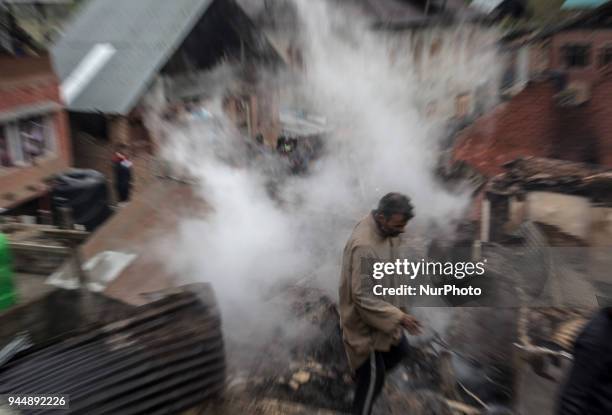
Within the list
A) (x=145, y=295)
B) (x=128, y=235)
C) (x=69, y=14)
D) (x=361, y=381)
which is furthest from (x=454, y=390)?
(x=69, y=14)

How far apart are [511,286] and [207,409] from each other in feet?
8.56

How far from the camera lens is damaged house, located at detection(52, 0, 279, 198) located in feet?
30.9

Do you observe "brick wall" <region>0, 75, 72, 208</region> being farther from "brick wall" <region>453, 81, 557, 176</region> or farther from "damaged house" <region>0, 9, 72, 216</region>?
"brick wall" <region>453, 81, 557, 176</region>

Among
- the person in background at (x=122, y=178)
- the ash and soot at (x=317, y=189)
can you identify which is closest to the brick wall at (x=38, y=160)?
the person in background at (x=122, y=178)

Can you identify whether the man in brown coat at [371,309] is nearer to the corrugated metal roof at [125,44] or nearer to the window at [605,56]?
the window at [605,56]

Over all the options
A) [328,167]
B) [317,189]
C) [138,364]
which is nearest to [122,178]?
[328,167]

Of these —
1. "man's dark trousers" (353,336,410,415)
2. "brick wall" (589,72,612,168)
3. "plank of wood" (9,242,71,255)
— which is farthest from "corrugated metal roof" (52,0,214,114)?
"man's dark trousers" (353,336,410,415)

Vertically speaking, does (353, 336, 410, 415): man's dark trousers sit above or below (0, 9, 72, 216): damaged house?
below

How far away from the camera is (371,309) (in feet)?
8.23

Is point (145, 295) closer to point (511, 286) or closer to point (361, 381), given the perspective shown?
point (361, 381)

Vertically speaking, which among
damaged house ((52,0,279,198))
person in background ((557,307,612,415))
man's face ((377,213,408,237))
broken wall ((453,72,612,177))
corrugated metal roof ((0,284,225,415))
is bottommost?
corrugated metal roof ((0,284,225,415))

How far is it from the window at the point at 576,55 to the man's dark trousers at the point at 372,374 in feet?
12.0

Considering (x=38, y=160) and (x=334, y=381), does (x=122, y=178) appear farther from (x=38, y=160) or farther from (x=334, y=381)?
(x=334, y=381)

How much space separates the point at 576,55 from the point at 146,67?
24.6 ft
